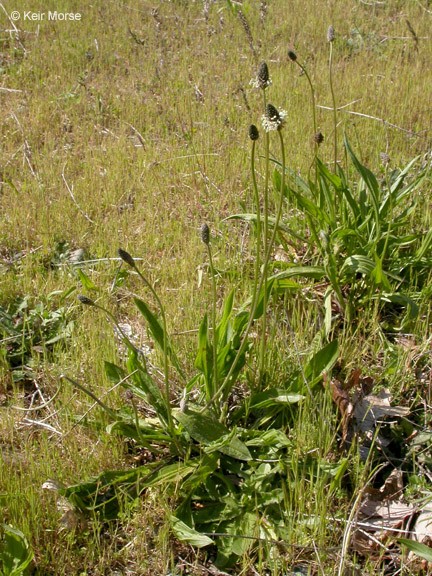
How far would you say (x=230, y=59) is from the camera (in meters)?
6.61

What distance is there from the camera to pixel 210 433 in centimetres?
236

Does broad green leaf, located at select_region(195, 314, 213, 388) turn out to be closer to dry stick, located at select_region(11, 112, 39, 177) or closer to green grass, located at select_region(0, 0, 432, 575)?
green grass, located at select_region(0, 0, 432, 575)

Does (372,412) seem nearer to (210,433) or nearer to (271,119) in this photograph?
(210,433)

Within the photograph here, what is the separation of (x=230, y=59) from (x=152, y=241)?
336 cm

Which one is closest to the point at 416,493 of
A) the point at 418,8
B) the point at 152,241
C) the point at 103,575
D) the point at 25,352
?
the point at 103,575

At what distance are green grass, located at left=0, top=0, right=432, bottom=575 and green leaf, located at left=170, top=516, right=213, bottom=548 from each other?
0.05m

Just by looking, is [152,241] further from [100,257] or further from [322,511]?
[322,511]

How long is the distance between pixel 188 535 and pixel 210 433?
349 mm

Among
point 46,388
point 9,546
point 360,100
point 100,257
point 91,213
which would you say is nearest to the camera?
point 9,546

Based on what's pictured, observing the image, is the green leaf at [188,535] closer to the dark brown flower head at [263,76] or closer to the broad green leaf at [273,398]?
the broad green leaf at [273,398]

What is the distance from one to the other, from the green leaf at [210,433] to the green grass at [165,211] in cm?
18

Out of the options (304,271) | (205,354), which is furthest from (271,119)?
(304,271)

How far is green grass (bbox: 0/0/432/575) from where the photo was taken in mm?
2250
